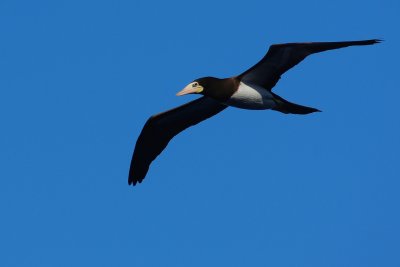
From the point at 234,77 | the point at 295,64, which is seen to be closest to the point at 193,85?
the point at 234,77

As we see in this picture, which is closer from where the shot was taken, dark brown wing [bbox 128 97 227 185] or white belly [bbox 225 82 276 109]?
white belly [bbox 225 82 276 109]

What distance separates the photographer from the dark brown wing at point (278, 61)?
15.2 m

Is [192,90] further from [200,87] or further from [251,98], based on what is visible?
[251,98]

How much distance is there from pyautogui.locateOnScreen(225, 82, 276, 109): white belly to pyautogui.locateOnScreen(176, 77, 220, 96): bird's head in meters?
0.47

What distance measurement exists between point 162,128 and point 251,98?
3213 millimetres

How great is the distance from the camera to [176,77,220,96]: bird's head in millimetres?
15820

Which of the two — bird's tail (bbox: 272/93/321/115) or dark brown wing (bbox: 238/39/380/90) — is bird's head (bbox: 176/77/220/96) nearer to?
dark brown wing (bbox: 238/39/380/90)

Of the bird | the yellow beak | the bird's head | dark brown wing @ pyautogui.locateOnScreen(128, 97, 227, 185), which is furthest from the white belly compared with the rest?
dark brown wing @ pyautogui.locateOnScreen(128, 97, 227, 185)

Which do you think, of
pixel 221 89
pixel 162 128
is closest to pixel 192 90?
pixel 221 89

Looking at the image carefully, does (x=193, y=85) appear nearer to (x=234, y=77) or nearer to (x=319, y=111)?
(x=234, y=77)

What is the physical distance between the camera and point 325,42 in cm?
1497

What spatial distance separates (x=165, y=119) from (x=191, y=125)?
0.62 metres

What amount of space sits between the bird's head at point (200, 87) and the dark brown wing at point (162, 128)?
1567 mm

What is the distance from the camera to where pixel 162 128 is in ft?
60.3
